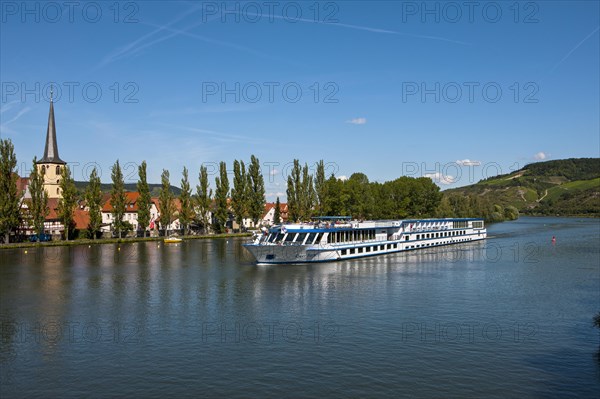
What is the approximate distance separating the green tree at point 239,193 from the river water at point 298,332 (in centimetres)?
6231

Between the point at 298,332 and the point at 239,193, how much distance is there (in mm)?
94230

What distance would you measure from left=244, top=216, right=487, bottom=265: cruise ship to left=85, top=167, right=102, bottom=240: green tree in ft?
140

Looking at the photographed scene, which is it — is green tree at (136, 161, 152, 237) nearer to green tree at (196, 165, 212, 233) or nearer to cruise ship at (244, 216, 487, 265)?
green tree at (196, 165, 212, 233)

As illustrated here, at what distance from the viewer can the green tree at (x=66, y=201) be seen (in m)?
98.7

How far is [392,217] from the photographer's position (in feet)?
481

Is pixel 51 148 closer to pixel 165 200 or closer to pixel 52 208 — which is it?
pixel 52 208

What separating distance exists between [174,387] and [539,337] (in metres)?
23.7

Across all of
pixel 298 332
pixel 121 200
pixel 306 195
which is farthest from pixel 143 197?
pixel 298 332

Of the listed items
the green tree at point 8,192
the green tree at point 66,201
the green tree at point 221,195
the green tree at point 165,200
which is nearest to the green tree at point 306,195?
the green tree at point 221,195

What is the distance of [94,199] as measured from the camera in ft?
334

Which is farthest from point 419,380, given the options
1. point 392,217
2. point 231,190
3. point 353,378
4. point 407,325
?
point 392,217

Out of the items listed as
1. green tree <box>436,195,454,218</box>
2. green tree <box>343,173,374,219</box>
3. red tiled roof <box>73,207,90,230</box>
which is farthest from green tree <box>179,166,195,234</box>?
green tree <box>436,195,454,218</box>

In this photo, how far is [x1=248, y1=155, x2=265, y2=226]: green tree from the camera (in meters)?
130

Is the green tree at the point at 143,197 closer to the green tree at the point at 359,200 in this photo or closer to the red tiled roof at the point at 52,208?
the red tiled roof at the point at 52,208
